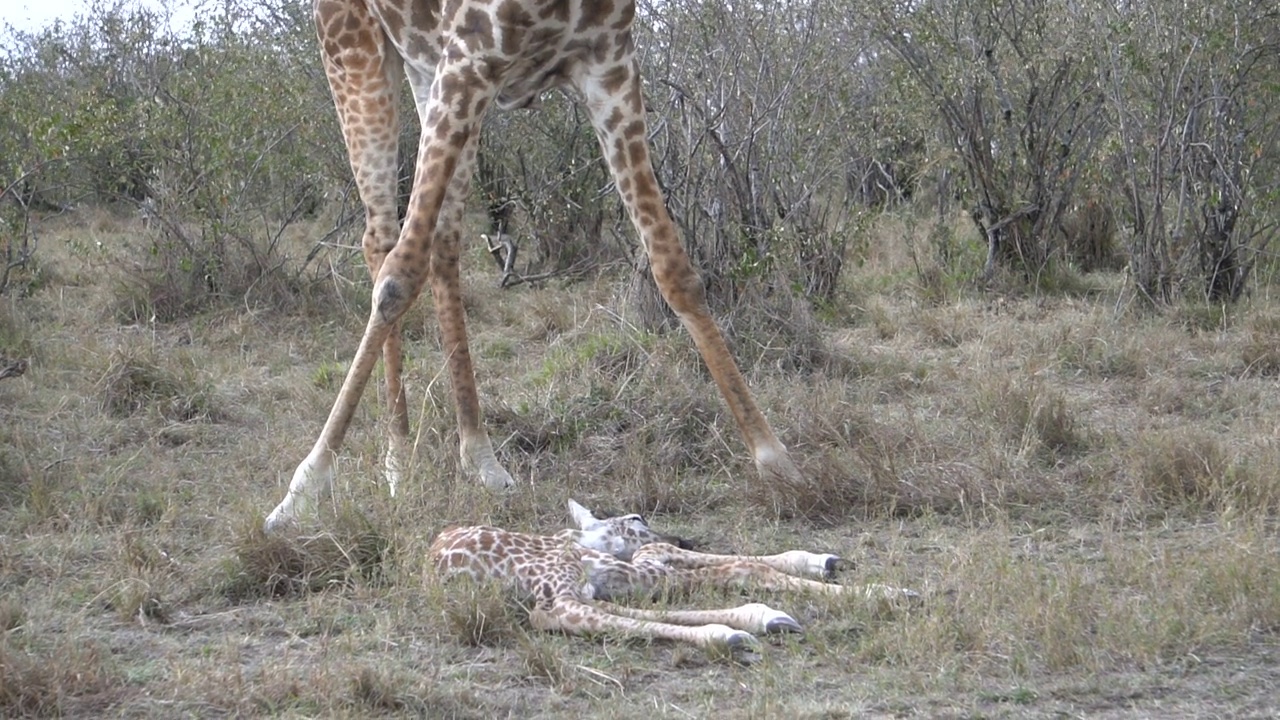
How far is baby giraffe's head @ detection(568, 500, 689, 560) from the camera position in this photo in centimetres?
433

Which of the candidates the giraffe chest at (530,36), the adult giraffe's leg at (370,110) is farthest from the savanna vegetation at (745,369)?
the giraffe chest at (530,36)

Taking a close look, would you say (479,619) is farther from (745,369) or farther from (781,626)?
(745,369)

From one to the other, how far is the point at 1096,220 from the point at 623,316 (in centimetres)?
407

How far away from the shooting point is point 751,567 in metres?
4.10

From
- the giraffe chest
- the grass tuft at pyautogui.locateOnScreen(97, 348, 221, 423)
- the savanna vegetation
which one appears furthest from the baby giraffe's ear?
the grass tuft at pyautogui.locateOnScreen(97, 348, 221, 423)

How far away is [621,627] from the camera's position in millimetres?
3701

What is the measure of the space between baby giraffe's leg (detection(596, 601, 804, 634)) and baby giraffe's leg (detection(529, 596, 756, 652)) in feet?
0.16

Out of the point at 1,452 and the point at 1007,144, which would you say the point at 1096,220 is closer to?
the point at 1007,144

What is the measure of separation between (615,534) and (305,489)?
1.04 metres

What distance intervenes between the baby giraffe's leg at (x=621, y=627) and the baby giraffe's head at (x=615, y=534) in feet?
1.59

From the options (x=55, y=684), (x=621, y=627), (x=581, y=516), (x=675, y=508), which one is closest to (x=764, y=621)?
(x=621, y=627)

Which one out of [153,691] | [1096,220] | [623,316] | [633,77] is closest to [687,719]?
[153,691]

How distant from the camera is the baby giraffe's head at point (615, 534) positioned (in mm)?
4328

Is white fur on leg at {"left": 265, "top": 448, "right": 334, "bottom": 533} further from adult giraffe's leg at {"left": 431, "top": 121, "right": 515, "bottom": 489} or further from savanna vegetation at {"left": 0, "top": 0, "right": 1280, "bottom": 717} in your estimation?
adult giraffe's leg at {"left": 431, "top": 121, "right": 515, "bottom": 489}
